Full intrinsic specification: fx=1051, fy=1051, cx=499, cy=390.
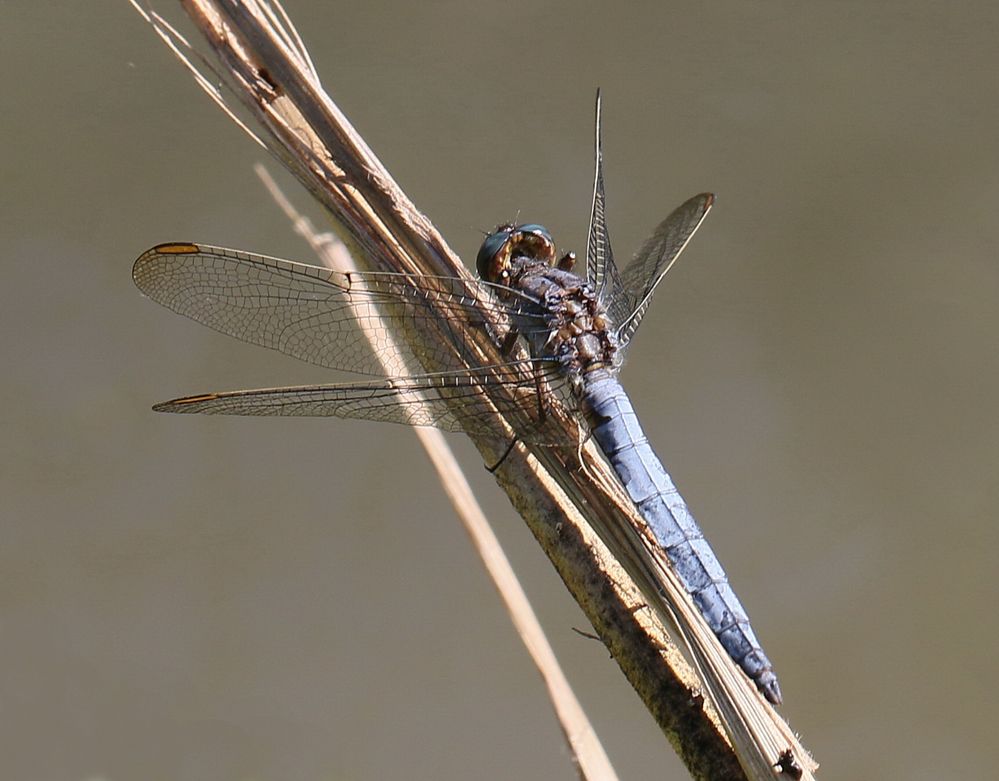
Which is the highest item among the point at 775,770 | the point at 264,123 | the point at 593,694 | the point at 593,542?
the point at 264,123

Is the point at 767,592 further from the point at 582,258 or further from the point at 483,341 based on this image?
the point at 483,341

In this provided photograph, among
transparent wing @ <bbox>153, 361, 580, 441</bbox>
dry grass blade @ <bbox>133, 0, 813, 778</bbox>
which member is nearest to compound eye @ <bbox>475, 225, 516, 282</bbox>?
transparent wing @ <bbox>153, 361, 580, 441</bbox>

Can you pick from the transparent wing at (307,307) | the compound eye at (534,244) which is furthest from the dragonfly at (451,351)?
the compound eye at (534,244)

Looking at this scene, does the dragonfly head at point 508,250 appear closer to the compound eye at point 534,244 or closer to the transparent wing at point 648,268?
the compound eye at point 534,244

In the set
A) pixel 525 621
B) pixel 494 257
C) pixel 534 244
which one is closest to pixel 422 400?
pixel 525 621

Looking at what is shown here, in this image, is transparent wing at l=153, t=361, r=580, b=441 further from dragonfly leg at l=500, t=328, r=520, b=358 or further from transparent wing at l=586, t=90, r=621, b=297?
transparent wing at l=586, t=90, r=621, b=297

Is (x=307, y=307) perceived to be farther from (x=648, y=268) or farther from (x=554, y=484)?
(x=648, y=268)

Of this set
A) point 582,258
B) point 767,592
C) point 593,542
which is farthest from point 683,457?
point 593,542

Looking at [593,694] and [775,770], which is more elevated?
[593,694]
